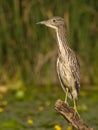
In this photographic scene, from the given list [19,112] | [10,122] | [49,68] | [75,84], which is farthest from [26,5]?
[75,84]

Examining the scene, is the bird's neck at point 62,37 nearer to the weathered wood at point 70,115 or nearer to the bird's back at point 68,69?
the bird's back at point 68,69

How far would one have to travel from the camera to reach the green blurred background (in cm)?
1042

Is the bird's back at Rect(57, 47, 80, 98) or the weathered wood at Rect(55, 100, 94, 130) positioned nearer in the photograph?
the weathered wood at Rect(55, 100, 94, 130)

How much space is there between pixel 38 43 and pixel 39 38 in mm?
→ 86

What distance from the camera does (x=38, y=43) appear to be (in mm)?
10719

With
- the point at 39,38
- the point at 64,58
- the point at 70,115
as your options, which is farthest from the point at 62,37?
the point at 39,38

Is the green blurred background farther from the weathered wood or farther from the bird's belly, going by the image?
the weathered wood

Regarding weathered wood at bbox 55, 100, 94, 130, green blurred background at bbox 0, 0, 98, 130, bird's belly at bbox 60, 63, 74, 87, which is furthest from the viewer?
green blurred background at bbox 0, 0, 98, 130

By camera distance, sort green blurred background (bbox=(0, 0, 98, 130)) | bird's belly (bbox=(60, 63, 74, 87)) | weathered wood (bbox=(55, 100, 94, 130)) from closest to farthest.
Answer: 1. weathered wood (bbox=(55, 100, 94, 130))
2. bird's belly (bbox=(60, 63, 74, 87))
3. green blurred background (bbox=(0, 0, 98, 130))

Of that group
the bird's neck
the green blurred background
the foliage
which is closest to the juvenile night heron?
the bird's neck

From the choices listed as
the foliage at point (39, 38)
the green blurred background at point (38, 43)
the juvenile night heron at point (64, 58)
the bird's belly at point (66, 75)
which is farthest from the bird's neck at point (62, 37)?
the foliage at point (39, 38)

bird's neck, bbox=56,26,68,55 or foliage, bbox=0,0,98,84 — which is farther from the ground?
foliage, bbox=0,0,98,84

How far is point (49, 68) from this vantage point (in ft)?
34.7

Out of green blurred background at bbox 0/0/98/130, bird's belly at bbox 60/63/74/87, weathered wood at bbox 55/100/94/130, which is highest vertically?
green blurred background at bbox 0/0/98/130
